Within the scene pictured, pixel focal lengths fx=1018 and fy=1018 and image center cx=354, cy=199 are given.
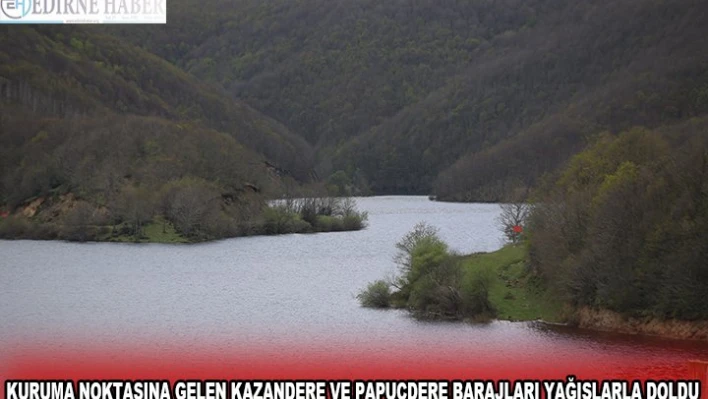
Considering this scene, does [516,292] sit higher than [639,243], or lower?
lower

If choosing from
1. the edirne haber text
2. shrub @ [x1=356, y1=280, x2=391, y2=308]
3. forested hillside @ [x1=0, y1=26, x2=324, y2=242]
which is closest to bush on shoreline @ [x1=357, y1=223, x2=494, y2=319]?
shrub @ [x1=356, y1=280, x2=391, y2=308]

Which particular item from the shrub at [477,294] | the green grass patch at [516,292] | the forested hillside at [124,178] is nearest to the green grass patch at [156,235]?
the forested hillside at [124,178]

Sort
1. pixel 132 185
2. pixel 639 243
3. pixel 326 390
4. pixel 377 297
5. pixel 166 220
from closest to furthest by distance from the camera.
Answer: pixel 326 390
pixel 639 243
pixel 377 297
pixel 166 220
pixel 132 185

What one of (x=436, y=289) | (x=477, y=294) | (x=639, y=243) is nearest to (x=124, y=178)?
(x=436, y=289)

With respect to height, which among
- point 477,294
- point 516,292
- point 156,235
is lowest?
point 516,292

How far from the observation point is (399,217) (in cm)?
18462

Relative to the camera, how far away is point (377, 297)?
66.1m

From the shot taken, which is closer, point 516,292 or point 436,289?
point 436,289

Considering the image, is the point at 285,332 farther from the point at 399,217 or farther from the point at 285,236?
the point at 399,217

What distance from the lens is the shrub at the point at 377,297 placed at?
66.1 metres

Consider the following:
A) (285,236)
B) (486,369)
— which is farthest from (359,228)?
(486,369)

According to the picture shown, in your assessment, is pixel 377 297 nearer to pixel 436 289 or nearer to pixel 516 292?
pixel 436 289

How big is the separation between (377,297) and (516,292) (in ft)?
29.3

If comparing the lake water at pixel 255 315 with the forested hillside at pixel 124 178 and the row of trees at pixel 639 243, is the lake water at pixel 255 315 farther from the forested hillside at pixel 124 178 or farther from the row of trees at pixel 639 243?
the forested hillside at pixel 124 178
